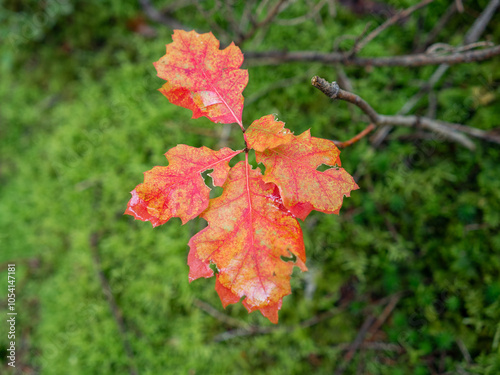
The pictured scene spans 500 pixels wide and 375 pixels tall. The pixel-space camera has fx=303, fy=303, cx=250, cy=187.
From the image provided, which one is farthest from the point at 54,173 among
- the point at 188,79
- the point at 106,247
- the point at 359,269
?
the point at 359,269

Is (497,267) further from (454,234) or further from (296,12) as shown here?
(296,12)

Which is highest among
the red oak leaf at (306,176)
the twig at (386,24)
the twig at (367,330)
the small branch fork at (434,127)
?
the twig at (386,24)

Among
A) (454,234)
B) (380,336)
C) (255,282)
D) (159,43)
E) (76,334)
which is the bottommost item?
(76,334)

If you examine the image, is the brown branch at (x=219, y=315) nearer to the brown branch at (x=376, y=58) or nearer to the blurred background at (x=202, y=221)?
the blurred background at (x=202, y=221)

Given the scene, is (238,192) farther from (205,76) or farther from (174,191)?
(205,76)

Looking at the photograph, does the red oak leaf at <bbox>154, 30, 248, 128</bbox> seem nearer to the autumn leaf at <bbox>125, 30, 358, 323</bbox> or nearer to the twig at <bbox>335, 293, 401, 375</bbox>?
the autumn leaf at <bbox>125, 30, 358, 323</bbox>

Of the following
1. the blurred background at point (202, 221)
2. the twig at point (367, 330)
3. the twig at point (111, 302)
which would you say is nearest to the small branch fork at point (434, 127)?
the blurred background at point (202, 221)

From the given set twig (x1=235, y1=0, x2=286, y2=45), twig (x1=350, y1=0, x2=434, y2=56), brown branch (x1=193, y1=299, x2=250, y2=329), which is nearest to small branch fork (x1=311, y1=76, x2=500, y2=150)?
twig (x1=350, y1=0, x2=434, y2=56)
